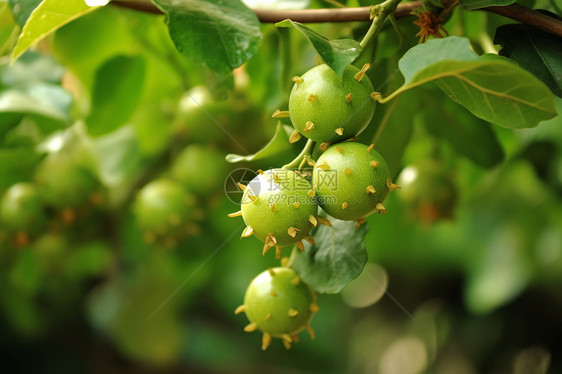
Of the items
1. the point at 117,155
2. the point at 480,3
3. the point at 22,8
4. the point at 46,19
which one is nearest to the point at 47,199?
the point at 117,155

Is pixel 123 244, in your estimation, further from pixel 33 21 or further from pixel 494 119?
pixel 494 119

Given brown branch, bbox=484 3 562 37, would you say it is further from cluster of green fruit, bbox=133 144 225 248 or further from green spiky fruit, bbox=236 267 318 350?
cluster of green fruit, bbox=133 144 225 248

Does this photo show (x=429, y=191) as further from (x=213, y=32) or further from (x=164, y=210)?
(x=213, y=32)

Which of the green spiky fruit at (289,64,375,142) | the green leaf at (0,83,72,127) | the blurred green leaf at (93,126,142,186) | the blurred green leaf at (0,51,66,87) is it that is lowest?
the blurred green leaf at (93,126,142,186)

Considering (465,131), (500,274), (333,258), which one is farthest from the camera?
(500,274)

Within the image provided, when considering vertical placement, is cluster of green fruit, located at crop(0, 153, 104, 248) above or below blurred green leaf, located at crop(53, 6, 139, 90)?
below

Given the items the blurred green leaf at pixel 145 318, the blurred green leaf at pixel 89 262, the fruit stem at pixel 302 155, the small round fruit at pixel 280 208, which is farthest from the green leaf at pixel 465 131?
the blurred green leaf at pixel 89 262

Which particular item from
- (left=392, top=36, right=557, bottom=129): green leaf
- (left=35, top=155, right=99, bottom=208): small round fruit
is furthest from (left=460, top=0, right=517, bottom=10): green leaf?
(left=35, top=155, right=99, bottom=208): small round fruit
